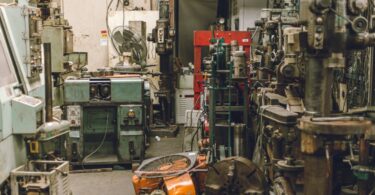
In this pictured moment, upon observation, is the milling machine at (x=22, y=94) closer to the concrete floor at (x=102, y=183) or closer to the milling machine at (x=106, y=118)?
the concrete floor at (x=102, y=183)

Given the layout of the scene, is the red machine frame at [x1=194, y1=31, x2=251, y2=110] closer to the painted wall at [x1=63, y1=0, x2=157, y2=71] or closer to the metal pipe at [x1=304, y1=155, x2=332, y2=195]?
the painted wall at [x1=63, y1=0, x2=157, y2=71]

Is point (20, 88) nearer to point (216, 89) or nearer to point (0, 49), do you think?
point (0, 49)

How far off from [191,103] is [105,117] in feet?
→ 8.31

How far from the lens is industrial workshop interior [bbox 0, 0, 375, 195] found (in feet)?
8.00

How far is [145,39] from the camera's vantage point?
8.12 meters

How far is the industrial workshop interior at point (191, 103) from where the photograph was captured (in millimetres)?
2439

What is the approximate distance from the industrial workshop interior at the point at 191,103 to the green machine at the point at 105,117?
0.01 meters

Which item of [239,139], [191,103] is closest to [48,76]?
[239,139]

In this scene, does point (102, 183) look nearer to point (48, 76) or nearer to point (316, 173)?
point (48, 76)

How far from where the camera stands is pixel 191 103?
317 inches

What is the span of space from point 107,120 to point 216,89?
1.67m

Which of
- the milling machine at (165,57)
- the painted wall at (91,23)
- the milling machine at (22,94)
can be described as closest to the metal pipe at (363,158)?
the milling machine at (22,94)

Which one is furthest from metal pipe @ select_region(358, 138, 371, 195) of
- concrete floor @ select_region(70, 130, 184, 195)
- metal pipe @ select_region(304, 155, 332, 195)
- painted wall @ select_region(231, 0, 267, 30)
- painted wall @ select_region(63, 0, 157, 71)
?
painted wall @ select_region(63, 0, 157, 71)

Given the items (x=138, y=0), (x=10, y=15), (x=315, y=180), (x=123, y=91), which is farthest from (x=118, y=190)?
(x=138, y=0)
